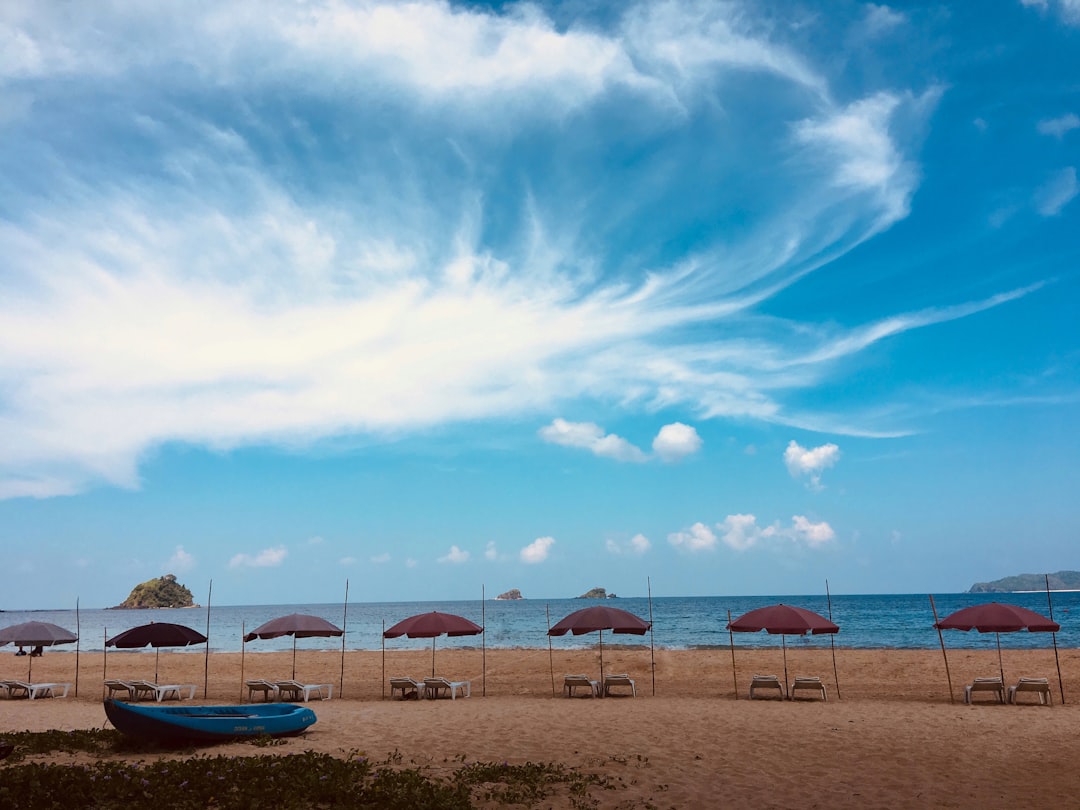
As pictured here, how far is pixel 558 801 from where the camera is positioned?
30.3 ft

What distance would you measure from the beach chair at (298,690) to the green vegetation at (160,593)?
164302mm

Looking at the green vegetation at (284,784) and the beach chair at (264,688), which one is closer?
the green vegetation at (284,784)

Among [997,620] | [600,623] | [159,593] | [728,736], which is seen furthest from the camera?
[159,593]

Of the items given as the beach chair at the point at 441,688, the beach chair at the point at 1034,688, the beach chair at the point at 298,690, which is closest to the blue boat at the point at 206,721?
the beach chair at the point at 298,690

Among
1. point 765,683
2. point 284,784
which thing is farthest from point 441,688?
point 284,784

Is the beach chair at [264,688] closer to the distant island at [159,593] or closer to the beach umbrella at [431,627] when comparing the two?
the beach umbrella at [431,627]

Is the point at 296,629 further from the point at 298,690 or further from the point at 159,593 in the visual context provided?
the point at 159,593

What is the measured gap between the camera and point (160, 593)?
16350cm

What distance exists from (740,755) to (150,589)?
178 meters

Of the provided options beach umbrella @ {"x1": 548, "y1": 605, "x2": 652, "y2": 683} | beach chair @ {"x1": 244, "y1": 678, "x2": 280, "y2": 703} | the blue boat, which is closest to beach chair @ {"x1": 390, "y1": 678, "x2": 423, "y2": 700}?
beach chair @ {"x1": 244, "y1": 678, "x2": 280, "y2": 703}

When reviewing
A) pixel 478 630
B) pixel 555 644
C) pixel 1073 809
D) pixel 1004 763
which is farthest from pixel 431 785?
pixel 555 644

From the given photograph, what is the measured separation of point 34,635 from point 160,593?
162 metres

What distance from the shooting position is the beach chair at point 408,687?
1870cm

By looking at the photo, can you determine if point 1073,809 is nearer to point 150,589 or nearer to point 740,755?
point 740,755
